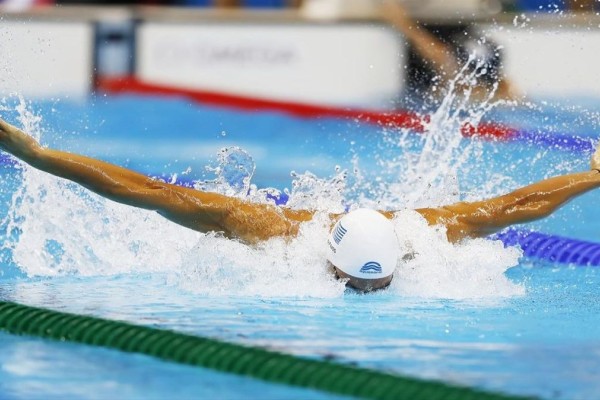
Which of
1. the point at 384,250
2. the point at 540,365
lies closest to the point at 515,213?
the point at 384,250

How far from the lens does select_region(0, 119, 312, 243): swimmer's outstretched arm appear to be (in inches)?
147

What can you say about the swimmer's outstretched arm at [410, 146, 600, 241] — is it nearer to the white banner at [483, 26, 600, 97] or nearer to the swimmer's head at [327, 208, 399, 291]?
the swimmer's head at [327, 208, 399, 291]

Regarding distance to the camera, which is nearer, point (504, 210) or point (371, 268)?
point (371, 268)

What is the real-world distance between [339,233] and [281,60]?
605 centimetres

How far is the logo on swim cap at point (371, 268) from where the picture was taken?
402cm

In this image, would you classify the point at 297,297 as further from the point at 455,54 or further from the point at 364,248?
the point at 455,54

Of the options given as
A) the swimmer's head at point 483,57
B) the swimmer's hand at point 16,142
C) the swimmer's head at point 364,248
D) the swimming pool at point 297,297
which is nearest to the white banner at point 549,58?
the swimmer's head at point 483,57

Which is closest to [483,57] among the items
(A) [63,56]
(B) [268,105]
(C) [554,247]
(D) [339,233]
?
(B) [268,105]

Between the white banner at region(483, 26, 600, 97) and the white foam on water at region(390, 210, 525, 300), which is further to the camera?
the white banner at region(483, 26, 600, 97)

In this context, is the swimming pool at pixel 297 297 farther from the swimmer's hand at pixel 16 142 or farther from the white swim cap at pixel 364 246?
the swimmer's hand at pixel 16 142

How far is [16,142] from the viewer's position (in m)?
3.67

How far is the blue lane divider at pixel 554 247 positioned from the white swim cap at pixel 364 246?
136 cm

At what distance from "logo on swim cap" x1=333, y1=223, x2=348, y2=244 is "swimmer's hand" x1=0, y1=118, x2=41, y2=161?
1.03 meters

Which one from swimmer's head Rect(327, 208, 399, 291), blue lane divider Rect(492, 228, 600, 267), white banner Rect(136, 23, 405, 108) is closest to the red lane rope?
white banner Rect(136, 23, 405, 108)
